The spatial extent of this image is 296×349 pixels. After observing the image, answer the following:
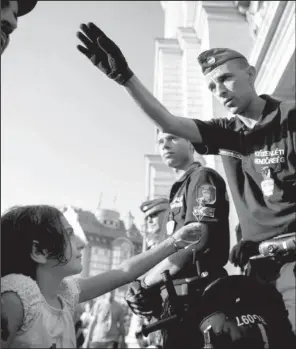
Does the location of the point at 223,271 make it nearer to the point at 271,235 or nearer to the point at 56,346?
the point at 271,235

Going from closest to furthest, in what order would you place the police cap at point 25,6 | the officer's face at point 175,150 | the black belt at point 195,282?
1. the police cap at point 25,6
2. the black belt at point 195,282
3. the officer's face at point 175,150

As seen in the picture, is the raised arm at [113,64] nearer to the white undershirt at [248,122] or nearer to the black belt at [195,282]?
the white undershirt at [248,122]

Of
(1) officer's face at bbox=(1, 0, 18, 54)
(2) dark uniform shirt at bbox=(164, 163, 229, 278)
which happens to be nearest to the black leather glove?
(2) dark uniform shirt at bbox=(164, 163, 229, 278)

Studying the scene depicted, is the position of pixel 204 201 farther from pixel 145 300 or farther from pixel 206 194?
pixel 145 300

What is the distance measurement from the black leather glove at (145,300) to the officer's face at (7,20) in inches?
43.9

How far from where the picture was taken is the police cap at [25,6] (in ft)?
3.72

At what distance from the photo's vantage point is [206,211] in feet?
5.32

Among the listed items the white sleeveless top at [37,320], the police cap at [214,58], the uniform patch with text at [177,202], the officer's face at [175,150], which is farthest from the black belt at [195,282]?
the police cap at [214,58]

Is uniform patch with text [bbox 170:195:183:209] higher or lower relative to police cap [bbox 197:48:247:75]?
lower

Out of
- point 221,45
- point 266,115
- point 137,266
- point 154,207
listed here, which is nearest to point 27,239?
point 137,266

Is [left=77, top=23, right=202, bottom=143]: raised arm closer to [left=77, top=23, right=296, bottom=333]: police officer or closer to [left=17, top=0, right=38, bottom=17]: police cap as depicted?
[left=77, top=23, right=296, bottom=333]: police officer

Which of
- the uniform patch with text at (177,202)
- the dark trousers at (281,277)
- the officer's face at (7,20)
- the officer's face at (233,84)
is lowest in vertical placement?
the dark trousers at (281,277)

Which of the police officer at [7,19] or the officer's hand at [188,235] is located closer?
the police officer at [7,19]

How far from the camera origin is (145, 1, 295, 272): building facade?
4.10m
